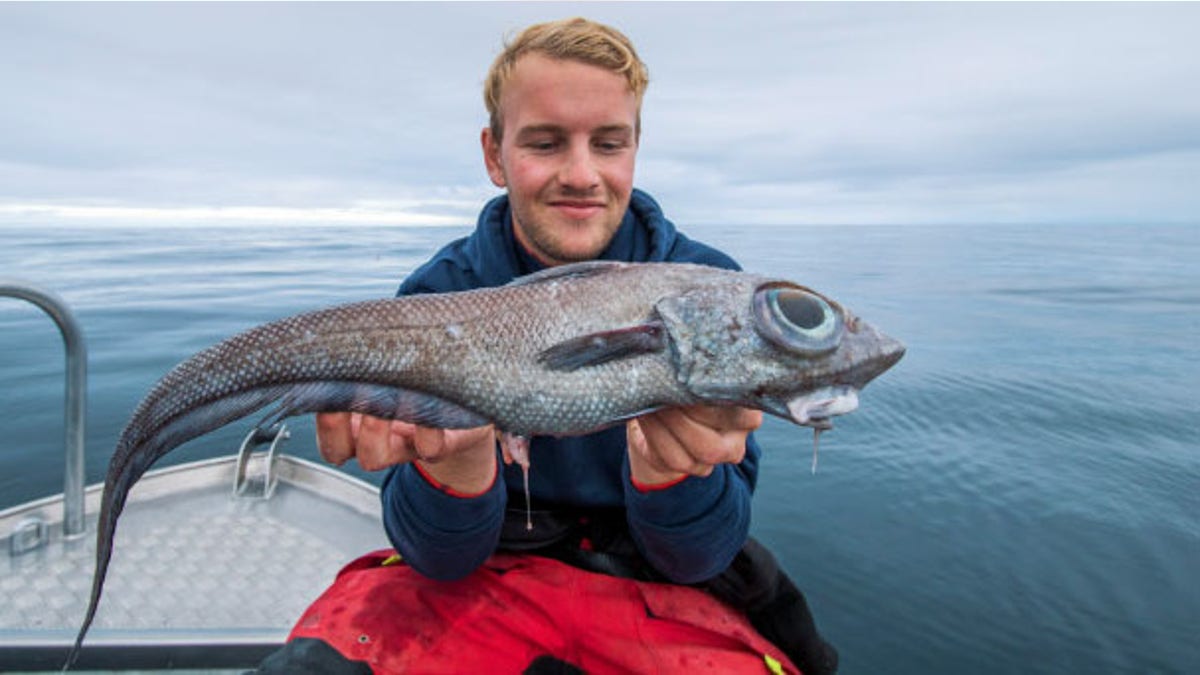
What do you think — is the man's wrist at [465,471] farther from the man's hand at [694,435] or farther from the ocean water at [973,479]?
the ocean water at [973,479]

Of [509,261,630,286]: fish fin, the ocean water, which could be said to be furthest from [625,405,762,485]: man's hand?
the ocean water

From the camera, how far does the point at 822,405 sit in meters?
2.67

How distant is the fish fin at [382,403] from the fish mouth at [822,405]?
1.33 m

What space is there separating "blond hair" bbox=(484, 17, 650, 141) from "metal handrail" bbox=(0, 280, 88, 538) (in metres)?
3.31

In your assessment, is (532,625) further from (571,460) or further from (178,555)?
(178,555)

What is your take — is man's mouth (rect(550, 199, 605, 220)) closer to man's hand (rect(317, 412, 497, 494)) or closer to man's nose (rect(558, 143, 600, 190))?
man's nose (rect(558, 143, 600, 190))

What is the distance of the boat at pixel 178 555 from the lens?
13.3 feet

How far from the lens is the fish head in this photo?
2.65 m

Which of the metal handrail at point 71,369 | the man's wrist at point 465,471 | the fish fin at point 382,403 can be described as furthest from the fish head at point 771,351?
the metal handrail at point 71,369

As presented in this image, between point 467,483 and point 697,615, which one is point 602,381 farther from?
point 697,615

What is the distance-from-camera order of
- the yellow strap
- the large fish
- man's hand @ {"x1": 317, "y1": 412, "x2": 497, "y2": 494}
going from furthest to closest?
→ the yellow strap < man's hand @ {"x1": 317, "y1": 412, "x2": 497, "y2": 494} < the large fish

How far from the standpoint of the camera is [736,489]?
3.83 m

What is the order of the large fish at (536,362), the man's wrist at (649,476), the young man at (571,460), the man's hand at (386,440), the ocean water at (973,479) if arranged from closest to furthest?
the large fish at (536,362), the man's hand at (386,440), the young man at (571,460), the man's wrist at (649,476), the ocean water at (973,479)

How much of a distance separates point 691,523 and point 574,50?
282 cm
